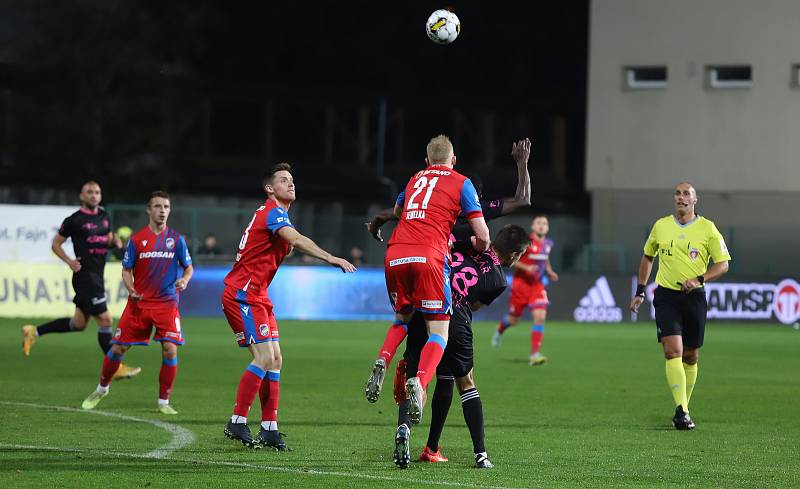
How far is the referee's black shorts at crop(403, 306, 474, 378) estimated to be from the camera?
10.0m

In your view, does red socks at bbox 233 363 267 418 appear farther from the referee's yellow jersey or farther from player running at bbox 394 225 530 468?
the referee's yellow jersey

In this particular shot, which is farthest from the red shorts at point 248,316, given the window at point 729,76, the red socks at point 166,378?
the window at point 729,76

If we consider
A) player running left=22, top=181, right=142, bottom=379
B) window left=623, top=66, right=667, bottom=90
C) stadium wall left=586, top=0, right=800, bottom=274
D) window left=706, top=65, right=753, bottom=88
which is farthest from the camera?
window left=623, top=66, right=667, bottom=90

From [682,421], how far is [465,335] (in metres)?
3.76

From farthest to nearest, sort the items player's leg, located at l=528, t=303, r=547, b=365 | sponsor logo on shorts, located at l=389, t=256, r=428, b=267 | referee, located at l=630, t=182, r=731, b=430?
1. player's leg, located at l=528, t=303, r=547, b=365
2. referee, located at l=630, t=182, r=731, b=430
3. sponsor logo on shorts, located at l=389, t=256, r=428, b=267

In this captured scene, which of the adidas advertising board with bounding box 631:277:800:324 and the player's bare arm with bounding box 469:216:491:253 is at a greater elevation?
the player's bare arm with bounding box 469:216:491:253

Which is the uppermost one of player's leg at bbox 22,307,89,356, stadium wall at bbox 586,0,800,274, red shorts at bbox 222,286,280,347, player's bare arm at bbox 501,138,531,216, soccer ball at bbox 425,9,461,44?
stadium wall at bbox 586,0,800,274

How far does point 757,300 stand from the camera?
3428cm

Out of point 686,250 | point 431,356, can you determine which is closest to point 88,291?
point 686,250

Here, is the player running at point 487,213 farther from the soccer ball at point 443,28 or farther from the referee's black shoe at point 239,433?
the soccer ball at point 443,28

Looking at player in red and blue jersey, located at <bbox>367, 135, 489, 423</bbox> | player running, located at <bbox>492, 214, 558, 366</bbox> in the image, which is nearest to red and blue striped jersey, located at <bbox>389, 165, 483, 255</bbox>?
player in red and blue jersey, located at <bbox>367, 135, 489, 423</bbox>

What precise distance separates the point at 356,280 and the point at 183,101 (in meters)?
15.9

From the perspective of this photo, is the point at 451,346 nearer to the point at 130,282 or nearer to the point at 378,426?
the point at 378,426

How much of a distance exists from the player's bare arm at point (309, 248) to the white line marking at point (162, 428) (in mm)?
1872
